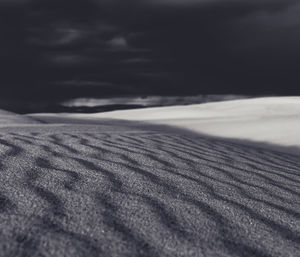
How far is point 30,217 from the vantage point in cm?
174

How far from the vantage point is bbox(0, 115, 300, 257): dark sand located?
1.62m

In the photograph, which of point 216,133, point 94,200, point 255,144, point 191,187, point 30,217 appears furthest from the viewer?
point 216,133

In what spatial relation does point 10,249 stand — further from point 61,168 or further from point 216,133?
point 216,133

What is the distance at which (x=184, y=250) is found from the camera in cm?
163

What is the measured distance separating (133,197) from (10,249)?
0.75 m

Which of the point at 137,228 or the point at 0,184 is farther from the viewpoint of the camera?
the point at 0,184

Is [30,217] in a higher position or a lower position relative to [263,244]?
higher

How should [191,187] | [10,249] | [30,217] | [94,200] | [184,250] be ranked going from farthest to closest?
[191,187] → [94,200] → [30,217] → [184,250] → [10,249]

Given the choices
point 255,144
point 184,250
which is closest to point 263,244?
point 184,250

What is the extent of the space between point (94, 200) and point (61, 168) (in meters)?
0.61

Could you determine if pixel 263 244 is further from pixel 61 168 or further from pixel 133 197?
pixel 61 168

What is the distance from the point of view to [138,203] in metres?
2.05

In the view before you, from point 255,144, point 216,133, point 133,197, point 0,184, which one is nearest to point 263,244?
point 133,197

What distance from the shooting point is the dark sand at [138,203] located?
1.62 m
